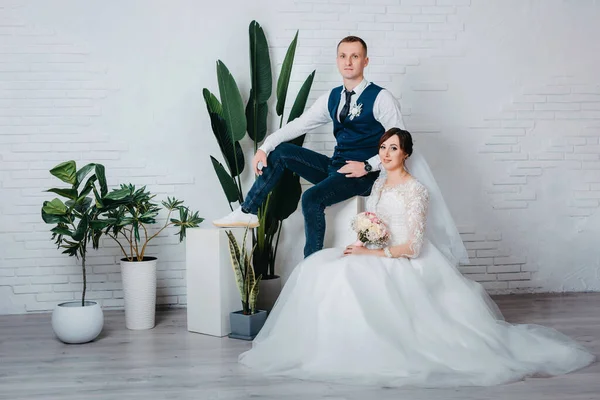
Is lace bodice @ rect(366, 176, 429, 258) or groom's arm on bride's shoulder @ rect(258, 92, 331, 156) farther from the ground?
groom's arm on bride's shoulder @ rect(258, 92, 331, 156)

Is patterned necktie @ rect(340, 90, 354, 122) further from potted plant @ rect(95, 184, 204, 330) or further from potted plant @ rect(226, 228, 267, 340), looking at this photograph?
potted plant @ rect(95, 184, 204, 330)

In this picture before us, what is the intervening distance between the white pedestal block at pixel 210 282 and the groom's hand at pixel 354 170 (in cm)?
71

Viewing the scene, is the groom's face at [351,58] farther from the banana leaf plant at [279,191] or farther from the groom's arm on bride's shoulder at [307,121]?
the banana leaf plant at [279,191]

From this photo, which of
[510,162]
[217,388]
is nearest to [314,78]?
[510,162]

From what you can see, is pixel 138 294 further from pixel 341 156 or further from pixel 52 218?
pixel 341 156

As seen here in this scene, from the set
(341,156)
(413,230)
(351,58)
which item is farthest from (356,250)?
(351,58)

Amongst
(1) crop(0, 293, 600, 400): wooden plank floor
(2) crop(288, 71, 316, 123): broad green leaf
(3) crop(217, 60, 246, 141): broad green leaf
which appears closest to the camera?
(1) crop(0, 293, 600, 400): wooden plank floor

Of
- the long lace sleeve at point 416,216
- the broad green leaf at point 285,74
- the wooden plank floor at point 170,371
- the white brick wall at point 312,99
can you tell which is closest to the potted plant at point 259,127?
the broad green leaf at point 285,74

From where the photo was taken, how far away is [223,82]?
4398mm

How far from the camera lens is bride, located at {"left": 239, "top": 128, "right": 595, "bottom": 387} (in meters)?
2.96

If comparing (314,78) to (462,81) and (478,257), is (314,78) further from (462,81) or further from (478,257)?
(478,257)

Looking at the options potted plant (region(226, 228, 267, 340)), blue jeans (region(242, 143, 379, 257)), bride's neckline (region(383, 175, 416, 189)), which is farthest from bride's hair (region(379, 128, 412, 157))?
potted plant (region(226, 228, 267, 340))

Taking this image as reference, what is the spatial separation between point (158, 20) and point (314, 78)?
1.14 m

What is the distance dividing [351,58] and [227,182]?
120 cm
